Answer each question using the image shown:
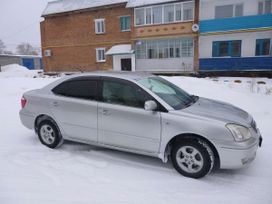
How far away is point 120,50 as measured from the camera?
929 inches

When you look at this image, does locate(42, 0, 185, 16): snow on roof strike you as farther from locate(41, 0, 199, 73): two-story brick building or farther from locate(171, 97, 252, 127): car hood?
locate(171, 97, 252, 127): car hood

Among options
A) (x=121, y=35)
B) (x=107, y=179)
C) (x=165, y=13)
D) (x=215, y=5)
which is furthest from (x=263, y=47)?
(x=107, y=179)

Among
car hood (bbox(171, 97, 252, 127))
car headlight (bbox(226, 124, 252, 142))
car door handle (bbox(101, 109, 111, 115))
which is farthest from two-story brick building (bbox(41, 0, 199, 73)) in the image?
car headlight (bbox(226, 124, 252, 142))

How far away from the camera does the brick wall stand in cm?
2456

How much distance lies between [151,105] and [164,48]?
19.2 m

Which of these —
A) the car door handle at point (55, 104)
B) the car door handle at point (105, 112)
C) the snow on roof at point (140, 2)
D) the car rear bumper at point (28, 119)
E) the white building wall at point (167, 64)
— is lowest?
the car rear bumper at point (28, 119)

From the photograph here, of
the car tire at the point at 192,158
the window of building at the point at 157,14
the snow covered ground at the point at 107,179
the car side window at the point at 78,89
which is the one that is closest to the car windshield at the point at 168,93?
the car tire at the point at 192,158

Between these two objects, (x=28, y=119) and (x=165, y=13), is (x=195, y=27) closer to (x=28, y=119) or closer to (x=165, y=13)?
(x=165, y=13)

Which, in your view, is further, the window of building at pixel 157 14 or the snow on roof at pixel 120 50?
the snow on roof at pixel 120 50

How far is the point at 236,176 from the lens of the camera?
3.68 m

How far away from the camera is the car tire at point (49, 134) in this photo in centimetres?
469

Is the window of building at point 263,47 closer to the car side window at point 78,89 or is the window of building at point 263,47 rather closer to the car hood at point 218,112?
the car hood at point 218,112

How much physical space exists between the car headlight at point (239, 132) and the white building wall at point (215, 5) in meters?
19.0

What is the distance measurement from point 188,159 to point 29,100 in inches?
133
